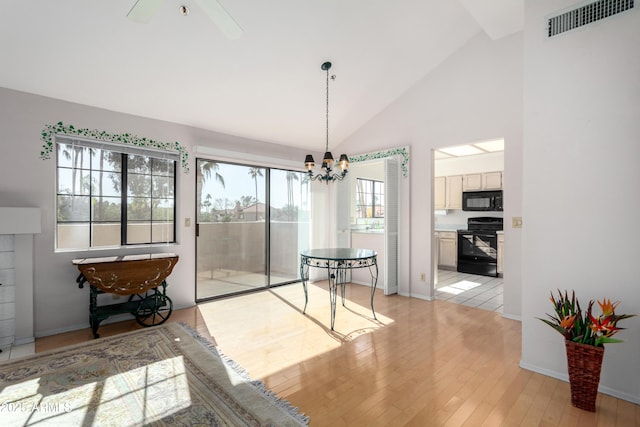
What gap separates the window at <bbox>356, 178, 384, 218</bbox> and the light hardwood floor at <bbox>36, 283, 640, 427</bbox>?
2.09 metres

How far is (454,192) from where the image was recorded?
6.13m

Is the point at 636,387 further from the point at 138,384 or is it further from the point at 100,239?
the point at 100,239

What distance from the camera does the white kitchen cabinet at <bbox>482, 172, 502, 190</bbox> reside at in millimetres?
5508

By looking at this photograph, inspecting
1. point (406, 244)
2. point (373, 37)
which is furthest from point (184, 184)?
point (406, 244)

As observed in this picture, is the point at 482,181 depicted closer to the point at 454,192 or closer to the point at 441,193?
the point at 454,192

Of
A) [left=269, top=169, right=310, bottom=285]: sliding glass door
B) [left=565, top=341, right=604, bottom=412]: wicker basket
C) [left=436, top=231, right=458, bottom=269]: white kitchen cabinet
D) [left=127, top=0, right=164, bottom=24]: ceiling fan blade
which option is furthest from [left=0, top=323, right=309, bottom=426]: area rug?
[left=436, top=231, right=458, bottom=269]: white kitchen cabinet

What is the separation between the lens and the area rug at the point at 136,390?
1.73 meters

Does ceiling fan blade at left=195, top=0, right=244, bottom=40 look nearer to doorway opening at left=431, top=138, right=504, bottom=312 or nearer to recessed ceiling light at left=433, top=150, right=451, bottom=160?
doorway opening at left=431, top=138, right=504, bottom=312

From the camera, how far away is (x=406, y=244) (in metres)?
Result: 4.25

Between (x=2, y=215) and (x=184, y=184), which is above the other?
(x=184, y=184)

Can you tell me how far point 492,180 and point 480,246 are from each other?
1.22 m

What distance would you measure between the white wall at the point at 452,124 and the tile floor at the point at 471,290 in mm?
427

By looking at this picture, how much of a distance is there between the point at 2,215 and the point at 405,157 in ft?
13.7

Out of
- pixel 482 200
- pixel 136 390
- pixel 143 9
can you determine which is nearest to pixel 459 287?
pixel 482 200
